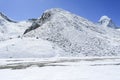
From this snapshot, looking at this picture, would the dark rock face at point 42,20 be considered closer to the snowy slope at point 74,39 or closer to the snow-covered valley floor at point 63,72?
the snowy slope at point 74,39

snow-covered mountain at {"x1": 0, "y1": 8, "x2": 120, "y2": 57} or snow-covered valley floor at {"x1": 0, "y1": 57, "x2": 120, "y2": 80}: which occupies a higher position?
snow-covered mountain at {"x1": 0, "y1": 8, "x2": 120, "y2": 57}

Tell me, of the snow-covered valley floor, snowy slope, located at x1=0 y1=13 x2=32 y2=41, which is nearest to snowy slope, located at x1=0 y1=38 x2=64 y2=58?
the snow-covered valley floor

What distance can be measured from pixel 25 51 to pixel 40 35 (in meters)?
10.2

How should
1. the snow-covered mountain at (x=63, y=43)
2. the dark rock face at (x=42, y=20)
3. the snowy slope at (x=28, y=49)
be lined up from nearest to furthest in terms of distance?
the snowy slope at (x=28, y=49) < the snow-covered mountain at (x=63, y=43) < the dark rock face at (x=42, y=20)

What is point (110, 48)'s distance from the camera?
38.1m

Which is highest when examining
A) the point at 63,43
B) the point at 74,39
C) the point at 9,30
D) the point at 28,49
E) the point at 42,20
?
the point at 9,30

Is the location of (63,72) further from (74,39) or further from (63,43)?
(74,39)

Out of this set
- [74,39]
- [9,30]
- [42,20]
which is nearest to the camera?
[74,39]

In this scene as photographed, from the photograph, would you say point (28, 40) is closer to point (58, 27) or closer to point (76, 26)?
point (58, 27)

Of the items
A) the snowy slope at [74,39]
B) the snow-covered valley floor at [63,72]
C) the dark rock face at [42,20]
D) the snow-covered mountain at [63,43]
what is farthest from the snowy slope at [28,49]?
the dark rock face at [42,20]

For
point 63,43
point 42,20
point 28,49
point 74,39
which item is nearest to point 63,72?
point 28,49

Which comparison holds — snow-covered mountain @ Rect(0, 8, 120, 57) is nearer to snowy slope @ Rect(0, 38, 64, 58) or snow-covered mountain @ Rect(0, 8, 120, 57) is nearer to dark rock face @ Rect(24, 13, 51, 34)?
snowy slope @ Rect(0, 38, 64, 58)

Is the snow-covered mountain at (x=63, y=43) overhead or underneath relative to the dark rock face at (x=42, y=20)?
underneath

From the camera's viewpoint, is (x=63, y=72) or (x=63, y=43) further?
(x=63, y=43)
